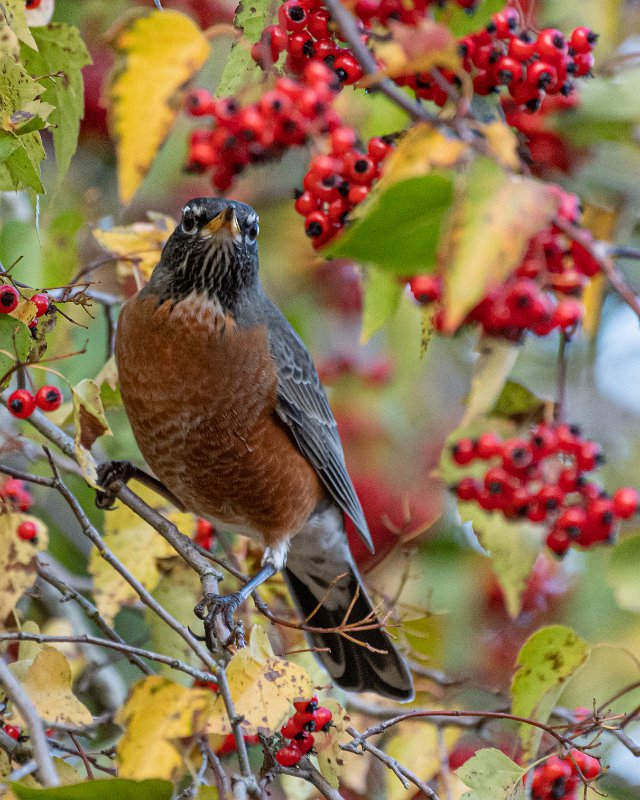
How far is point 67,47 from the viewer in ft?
6.22

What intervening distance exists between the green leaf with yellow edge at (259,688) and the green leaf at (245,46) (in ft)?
3.14

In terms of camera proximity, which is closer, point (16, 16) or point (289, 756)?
point (16, 16)

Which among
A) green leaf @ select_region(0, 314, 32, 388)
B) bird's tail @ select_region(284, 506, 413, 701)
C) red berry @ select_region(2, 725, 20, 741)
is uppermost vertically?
green leaf @ select_region(0, 314, 32, 388)

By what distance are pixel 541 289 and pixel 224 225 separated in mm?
1345

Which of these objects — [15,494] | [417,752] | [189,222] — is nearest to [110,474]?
[15,494]

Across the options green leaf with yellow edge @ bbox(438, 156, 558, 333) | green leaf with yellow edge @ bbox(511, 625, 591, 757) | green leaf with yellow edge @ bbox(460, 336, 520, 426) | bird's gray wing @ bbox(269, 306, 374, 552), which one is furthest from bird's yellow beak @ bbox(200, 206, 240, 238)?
green leaf with yellow edge @ bbox(438, 156, 558, 333)

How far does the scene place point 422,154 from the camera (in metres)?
1.22

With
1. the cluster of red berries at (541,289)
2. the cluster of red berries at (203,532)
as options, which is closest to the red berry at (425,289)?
the cluster of red berries at (541,289)

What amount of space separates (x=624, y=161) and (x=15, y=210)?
72.8 inches

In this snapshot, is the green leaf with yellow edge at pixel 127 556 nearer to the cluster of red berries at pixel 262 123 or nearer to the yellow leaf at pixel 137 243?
the yellow leaf at pixel 137 243

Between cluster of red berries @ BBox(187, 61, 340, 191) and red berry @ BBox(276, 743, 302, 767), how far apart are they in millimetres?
1083

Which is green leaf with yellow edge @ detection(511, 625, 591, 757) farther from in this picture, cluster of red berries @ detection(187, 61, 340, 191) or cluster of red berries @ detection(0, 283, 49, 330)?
cluster of red berries @ detection(0, 283, 49, 330)

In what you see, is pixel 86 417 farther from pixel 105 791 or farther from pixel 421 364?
pixel 421 364

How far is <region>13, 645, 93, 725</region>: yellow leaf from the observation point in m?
1.81
